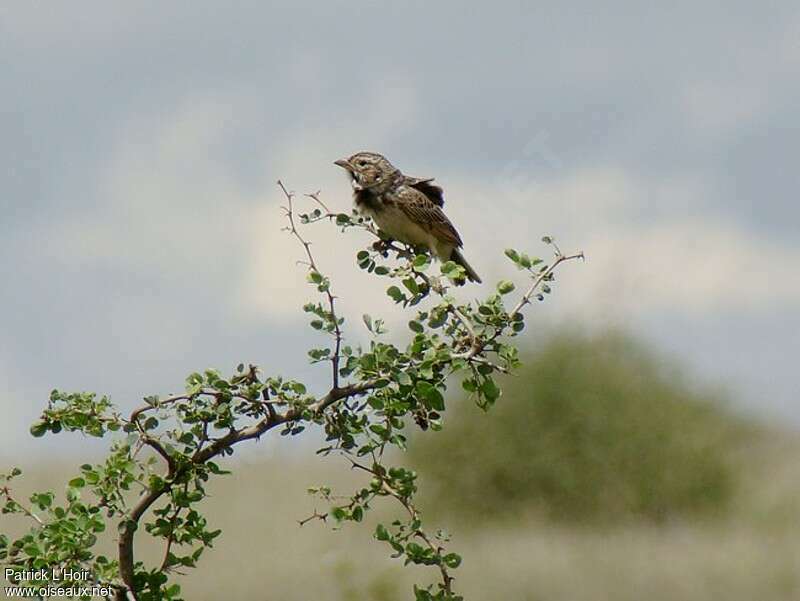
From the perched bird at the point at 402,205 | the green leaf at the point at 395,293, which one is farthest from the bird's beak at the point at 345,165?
the green leaf at the point at 395,293

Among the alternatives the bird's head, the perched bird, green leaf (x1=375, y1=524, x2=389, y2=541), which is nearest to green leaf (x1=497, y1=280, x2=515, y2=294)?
green leaf (x1=375, y1=524, x2=389, y2=541)

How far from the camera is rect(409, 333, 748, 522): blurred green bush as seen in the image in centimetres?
2359

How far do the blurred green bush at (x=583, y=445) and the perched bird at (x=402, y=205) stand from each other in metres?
15.8

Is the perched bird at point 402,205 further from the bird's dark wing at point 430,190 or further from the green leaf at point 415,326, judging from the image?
the green leaf at point 415,326

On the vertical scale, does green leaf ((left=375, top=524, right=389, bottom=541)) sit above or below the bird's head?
below

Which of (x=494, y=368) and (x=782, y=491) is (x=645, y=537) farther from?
(x=494, y=368)

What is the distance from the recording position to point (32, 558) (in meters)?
4.04

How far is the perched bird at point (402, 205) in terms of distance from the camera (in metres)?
6.66

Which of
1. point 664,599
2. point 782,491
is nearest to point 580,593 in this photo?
point 664,599

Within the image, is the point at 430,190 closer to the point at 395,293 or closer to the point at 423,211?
the point at 423,211

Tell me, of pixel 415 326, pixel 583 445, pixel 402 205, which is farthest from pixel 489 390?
pixel 583 445

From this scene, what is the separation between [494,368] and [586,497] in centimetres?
2149

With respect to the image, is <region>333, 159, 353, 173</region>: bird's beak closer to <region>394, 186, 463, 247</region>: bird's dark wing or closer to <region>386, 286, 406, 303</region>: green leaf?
<region>394, 186, 463, 247</region>: bird's dark wing

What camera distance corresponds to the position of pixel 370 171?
22.7ft
